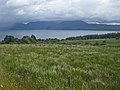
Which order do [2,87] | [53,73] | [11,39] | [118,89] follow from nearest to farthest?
1. [2,87]
2. [118,89]
3. [53,73]
4. [11,39]

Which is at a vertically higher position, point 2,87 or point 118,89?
point 2,87

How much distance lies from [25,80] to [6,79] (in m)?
0.62

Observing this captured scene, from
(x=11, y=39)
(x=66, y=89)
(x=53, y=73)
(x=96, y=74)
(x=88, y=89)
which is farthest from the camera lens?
(x=11, y=39)

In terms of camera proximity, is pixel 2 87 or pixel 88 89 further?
pixel 88 89

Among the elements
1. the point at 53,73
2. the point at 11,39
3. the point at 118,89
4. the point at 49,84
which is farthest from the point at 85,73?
the point at 11,39

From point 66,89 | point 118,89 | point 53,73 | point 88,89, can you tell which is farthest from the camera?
point 53,73

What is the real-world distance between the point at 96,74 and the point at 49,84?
243 inches

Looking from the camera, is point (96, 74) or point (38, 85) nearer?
point (38, 85)

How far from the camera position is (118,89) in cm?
1033

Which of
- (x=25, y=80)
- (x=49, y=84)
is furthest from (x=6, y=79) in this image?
(x=49, y=84)

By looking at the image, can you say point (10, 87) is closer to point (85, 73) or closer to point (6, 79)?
point (6, 79)

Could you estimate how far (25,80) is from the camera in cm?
926

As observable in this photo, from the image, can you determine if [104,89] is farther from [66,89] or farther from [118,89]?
[66,89]

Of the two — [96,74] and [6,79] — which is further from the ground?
[6,79]
